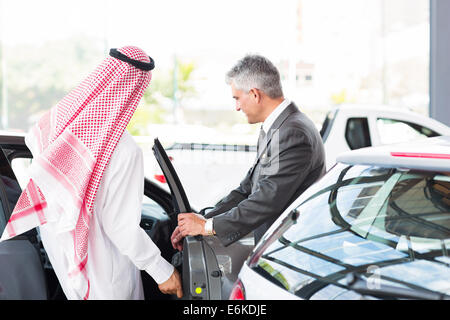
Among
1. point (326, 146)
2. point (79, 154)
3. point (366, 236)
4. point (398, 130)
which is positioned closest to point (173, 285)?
point (79, 154)

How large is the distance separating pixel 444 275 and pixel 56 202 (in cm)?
151

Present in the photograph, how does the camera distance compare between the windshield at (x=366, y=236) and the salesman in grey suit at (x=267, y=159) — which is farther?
the salesman in grey suit at (x=267, y=159)

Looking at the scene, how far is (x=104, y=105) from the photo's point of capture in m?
2.56

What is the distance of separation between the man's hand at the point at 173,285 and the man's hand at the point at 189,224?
0.63ft

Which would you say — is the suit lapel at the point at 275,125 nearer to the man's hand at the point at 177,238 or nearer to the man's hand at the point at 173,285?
the man's hand at the point at 177,238

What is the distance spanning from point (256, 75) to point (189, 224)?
93 centimetres

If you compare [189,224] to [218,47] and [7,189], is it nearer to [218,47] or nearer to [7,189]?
[7,189]

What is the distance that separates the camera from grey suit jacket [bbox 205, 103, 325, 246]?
308cm

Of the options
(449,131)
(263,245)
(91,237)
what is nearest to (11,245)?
(91,237)

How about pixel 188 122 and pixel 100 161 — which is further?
pixel 188 122

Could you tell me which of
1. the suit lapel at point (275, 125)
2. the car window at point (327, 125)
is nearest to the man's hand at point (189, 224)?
the suit lapel at point (275, 125)

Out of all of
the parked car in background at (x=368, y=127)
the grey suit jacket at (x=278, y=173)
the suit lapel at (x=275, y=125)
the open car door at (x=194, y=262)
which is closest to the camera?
the open car door at (x=194, y=262)

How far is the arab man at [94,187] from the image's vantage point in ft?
8.20
